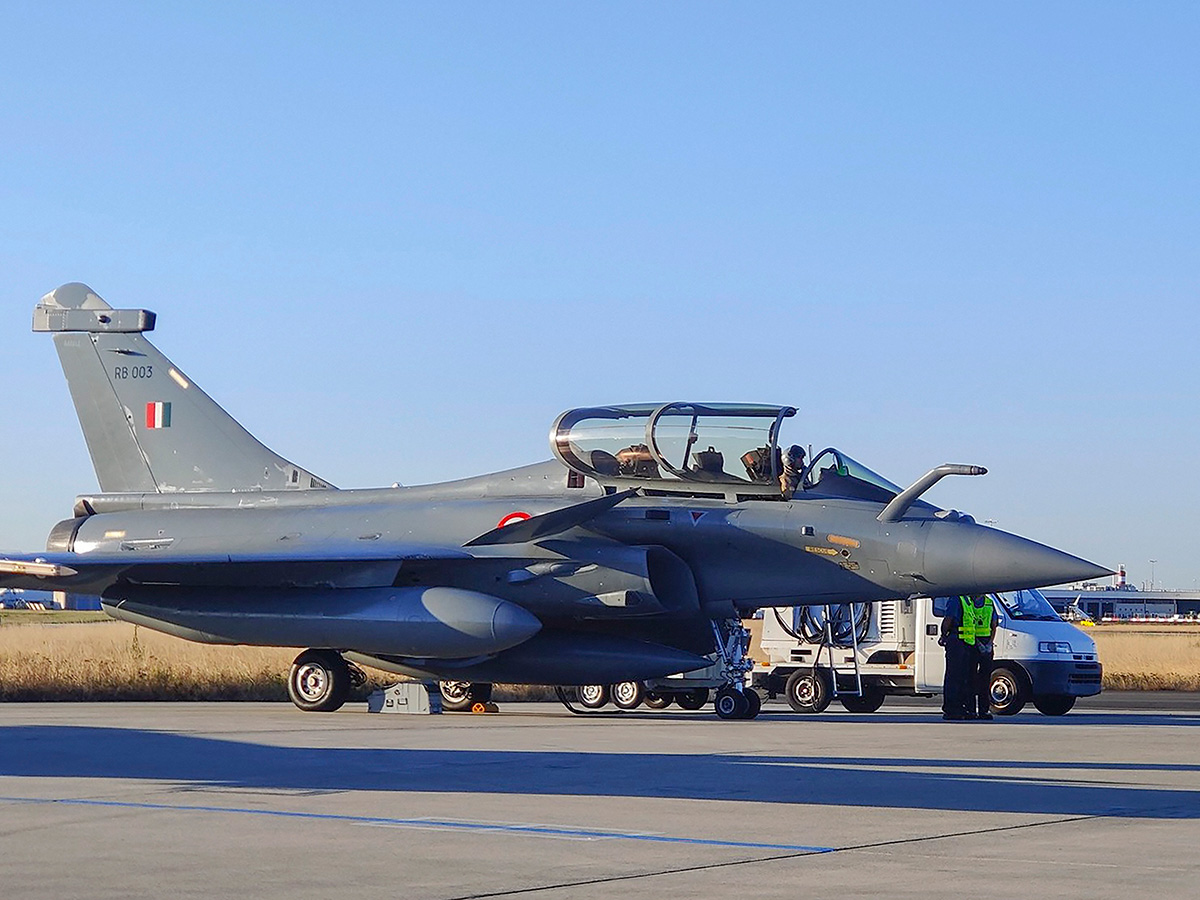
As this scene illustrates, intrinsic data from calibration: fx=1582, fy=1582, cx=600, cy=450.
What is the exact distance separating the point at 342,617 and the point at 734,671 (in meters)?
4.03

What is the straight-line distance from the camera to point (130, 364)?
798 inches

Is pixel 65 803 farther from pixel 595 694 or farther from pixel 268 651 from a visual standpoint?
pixel 268 651

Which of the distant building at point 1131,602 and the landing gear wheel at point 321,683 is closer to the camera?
the landing gear wheel at point 321,683

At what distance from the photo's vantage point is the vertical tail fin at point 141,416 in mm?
19781

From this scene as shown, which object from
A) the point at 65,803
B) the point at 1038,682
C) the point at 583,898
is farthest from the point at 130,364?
the point at 583,898

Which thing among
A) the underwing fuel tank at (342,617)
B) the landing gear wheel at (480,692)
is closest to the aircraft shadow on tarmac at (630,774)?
the underwing fuel tank at (342,617)

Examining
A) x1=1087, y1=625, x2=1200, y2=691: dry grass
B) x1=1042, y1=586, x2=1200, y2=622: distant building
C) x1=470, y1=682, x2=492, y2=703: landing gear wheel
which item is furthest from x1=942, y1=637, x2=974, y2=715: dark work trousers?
x1=1042, y1=586, x2=1200, y2=622: distant building

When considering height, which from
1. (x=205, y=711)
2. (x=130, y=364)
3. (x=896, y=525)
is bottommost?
(x=205, y=711)

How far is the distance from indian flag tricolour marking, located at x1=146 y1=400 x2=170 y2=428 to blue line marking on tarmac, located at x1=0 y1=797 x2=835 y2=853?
40.7 ft

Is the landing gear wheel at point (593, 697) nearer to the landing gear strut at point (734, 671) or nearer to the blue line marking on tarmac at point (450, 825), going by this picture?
the landing gear strut at point (734, 671)

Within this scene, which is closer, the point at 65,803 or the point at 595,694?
the point at 65,803

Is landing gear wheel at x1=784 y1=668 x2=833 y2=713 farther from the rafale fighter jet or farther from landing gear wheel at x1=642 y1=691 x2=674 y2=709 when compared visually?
the rafale fighter jet

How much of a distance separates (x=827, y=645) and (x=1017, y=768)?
789 cm

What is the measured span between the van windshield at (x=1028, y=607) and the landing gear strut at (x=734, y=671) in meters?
3.53
